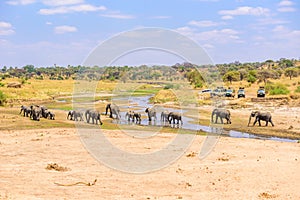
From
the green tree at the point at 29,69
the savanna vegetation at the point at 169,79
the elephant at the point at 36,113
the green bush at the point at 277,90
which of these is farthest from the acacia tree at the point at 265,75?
the green tree at the point at 29,69

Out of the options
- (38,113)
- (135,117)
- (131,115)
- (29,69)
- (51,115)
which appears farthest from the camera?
(29,69)

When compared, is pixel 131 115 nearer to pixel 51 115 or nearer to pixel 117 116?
pixel 117 116

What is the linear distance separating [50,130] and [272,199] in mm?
16093

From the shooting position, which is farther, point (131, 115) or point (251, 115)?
point (131, 115)

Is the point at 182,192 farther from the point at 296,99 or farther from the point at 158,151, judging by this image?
the point at 296,99

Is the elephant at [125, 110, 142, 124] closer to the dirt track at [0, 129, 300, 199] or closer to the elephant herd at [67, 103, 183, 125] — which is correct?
the elephant herd at [67, 103, 183, 125]

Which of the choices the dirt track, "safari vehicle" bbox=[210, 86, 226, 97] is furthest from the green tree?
the dirt track

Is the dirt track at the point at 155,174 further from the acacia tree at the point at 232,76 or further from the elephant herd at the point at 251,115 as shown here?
the acacia tree at the point at 232,76

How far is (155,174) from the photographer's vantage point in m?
15.1

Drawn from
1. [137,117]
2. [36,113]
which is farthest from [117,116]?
[36,113]

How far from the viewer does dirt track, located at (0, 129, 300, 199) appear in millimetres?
12523

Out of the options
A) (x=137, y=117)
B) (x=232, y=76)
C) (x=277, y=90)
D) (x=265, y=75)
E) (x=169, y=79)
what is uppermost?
(x=265, y=75)

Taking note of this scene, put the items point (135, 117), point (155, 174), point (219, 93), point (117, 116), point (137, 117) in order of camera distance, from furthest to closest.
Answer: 1. point (219, 93)
2. point (117, 116)
3. point (135, 117)
4. point (137, 117)
5. point (155, 174)

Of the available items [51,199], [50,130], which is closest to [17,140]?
[50,130]
